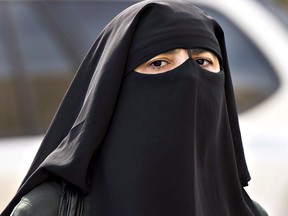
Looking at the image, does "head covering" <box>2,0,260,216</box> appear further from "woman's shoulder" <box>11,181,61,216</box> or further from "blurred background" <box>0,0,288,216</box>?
"blurred background" <box>0,0,288,216</box>

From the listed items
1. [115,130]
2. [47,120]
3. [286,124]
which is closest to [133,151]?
[115,130]

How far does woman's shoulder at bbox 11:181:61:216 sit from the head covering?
0.10 ft

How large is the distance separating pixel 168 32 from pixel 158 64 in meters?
0.11

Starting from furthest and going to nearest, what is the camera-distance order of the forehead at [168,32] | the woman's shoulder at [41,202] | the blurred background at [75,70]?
1. the blurred background at [75,70]
2. the forehead at [168,32]
3. the woman's shoulder at [41,202]

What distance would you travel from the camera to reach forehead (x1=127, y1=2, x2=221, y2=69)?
2918 mm

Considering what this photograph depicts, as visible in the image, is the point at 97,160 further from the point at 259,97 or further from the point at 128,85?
the point at 259,97

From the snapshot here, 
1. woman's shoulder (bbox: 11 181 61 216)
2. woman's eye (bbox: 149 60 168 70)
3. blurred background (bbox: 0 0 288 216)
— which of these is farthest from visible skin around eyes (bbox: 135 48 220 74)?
blurred background (bbox: 0 0 288 216)

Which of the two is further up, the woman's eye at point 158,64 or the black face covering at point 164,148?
the woman's eye at point 158,64

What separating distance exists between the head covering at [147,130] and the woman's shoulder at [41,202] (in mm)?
31

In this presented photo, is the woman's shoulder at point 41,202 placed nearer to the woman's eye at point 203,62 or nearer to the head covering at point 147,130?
the head covering at point 147,130

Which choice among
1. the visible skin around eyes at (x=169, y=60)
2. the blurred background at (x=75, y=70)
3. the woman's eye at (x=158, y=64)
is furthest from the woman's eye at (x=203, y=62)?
the blurred background at (x=75, y=70)

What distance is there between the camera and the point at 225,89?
314 centimetres

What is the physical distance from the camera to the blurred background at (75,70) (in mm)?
4355

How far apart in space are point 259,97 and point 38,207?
2.25m
